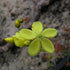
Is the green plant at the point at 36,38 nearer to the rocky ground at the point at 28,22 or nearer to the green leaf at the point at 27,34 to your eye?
the green leaf at the point at 27,34

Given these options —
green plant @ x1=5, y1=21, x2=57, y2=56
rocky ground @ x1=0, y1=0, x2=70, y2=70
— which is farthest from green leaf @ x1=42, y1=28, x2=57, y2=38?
rocky ground @ x1=0, y1=0, x2=70, y2=70

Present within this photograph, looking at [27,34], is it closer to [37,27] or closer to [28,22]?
[37,27]

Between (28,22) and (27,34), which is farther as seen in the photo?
(28,22)

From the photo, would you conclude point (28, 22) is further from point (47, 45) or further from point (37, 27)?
point (47, 45)

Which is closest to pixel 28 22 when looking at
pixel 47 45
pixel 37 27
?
pixel 37 27

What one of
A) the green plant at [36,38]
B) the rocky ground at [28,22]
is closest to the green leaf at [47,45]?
the green plant at [36,38]

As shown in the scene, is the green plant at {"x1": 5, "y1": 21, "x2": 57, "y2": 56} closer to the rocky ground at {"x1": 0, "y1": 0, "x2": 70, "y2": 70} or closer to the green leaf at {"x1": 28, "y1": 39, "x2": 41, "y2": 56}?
the green leaf at {"x1": 28, "y1": 39, "x2": 41, "y2": 56}

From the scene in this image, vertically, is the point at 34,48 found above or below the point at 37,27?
below
